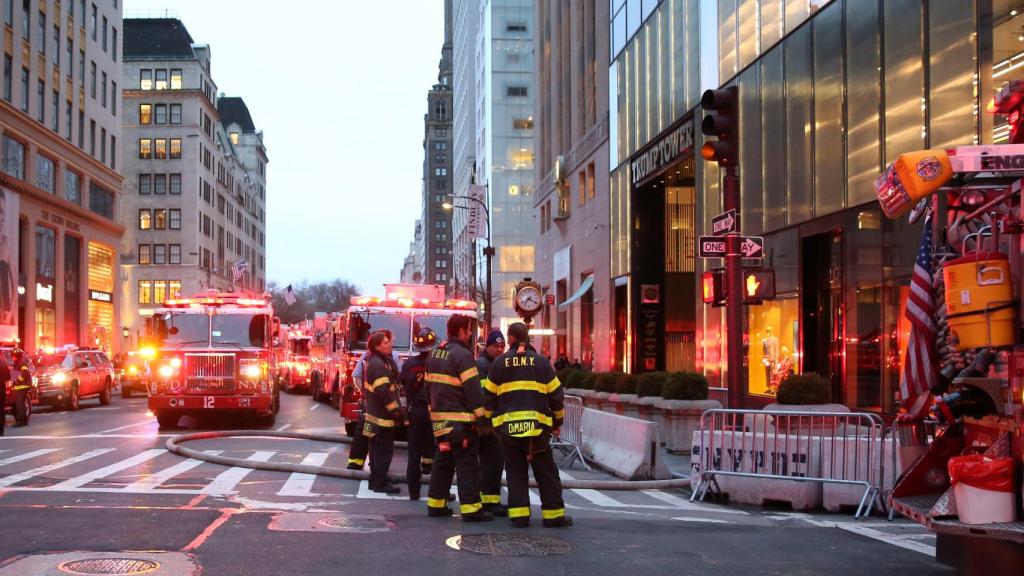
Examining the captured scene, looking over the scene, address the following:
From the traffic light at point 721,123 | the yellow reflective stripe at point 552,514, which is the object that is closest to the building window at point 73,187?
the traffic light at point 721,123

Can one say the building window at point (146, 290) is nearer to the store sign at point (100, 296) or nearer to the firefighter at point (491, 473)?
the store sign at point (100, 296)

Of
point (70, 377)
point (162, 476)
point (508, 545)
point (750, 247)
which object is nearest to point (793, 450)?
point (750, 247)

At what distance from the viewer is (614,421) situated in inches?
571

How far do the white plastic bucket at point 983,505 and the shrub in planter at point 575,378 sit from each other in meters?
16.7

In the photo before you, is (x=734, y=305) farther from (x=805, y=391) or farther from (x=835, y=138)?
(x=835, y=138)

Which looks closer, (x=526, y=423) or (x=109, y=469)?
(x=526, y=423)

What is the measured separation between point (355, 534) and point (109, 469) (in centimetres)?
607

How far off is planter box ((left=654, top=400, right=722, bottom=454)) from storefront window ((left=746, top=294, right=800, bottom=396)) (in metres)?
5.11

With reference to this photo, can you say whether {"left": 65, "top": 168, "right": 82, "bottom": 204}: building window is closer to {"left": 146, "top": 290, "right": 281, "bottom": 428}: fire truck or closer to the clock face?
{"left": 146, "top": 290, "right": 281, "bottom": 428}: fire truck

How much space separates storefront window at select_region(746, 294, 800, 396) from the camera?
71.4 feet

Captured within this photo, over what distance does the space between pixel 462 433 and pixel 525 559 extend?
2101 mm

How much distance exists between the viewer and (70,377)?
95.5 ft

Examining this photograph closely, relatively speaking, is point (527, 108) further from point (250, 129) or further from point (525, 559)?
point (525, 559)

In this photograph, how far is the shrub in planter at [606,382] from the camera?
2053 centimetres
